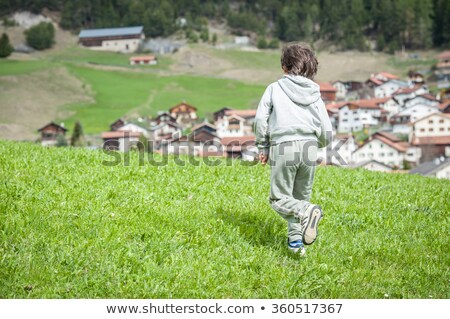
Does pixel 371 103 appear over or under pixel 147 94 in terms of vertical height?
over

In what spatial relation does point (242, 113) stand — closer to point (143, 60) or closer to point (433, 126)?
point (433, 126)

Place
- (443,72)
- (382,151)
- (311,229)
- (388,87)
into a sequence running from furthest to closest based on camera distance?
(443,72), (388,87), (382,151), (311,229)

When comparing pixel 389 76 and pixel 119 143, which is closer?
pixel 119 143

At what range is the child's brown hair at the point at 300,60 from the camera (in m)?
6.75

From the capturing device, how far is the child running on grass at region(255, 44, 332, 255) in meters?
6.64

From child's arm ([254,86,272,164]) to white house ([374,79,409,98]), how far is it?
146 meters

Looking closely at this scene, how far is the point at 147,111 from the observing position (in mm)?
133625

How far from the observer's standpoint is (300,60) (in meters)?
6.75

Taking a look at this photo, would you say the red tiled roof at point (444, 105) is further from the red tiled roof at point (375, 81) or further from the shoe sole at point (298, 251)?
the shoe sole at point (298, 251)

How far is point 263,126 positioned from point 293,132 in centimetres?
38

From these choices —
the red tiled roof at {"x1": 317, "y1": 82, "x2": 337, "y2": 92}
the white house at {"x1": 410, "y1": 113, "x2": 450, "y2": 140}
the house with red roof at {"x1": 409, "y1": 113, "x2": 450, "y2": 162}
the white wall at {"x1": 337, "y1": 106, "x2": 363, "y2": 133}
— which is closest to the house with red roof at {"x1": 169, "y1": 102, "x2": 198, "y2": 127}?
the white wall at {"x1": 337, "y1": 106, "x2": 363, "y2": 133}

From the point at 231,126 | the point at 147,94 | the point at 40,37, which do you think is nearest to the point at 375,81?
the point at 231,126
